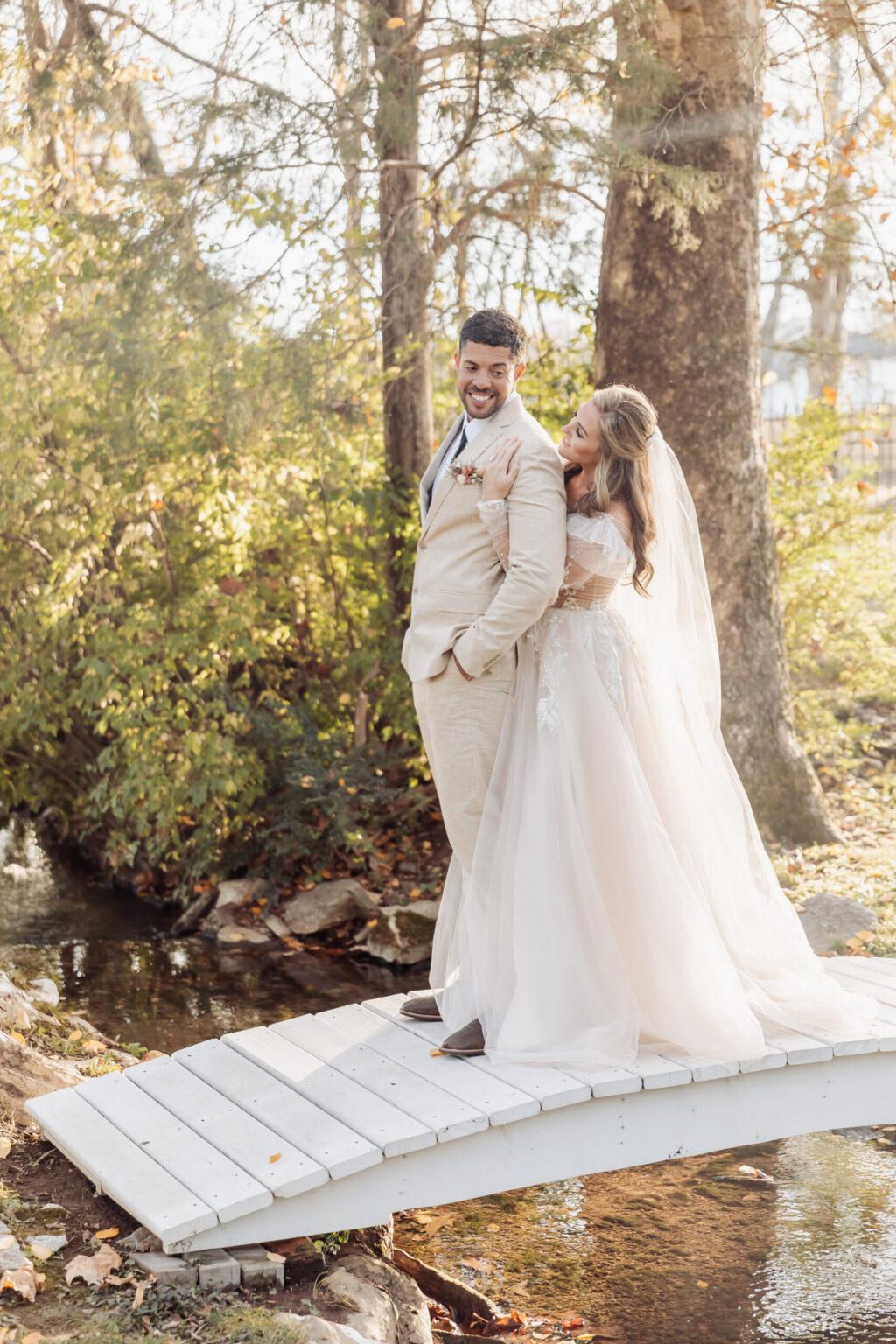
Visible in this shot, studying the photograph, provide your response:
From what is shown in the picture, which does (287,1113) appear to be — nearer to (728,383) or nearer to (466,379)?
(466,379)

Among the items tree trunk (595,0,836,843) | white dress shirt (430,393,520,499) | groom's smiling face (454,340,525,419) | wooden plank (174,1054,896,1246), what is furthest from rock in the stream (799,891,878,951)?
groom's smiling face (454,340,525,419)

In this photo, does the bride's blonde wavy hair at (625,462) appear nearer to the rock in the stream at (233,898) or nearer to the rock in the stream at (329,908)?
the rock in the stream at (329,908)

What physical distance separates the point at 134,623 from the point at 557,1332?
481 centimetres

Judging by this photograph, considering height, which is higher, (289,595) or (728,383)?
(728,383)

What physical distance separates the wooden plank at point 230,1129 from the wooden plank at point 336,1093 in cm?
17

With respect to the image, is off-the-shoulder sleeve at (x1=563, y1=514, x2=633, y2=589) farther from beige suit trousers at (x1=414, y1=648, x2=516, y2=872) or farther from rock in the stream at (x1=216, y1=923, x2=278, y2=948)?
rock in the stream at (x1=216, y1=923, x2=278, y2=948)

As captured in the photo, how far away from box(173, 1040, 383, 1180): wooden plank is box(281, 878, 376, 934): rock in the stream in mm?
3408

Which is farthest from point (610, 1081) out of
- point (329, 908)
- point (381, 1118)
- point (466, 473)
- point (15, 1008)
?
point (329, 908)

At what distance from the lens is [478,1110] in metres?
3.10

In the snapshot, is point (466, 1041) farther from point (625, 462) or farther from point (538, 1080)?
point (625, 462)

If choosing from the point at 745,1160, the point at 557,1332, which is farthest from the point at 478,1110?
the point at 745,1160

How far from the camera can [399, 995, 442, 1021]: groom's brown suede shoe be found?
3854mm

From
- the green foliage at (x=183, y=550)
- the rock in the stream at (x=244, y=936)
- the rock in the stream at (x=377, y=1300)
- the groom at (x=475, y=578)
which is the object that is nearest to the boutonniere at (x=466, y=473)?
the groom at (x=475, y=578)

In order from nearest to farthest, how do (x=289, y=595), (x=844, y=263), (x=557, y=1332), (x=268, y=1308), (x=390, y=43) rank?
(x=268, y=1308) → (x=557, y=1332) → (x=390, y=43) → (x=289, y=595) → (x=844, y=263)
